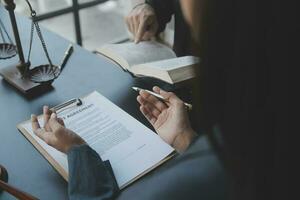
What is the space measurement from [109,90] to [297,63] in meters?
0.78

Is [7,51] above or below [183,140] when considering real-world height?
above

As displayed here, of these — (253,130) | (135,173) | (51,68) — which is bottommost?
(135,173)

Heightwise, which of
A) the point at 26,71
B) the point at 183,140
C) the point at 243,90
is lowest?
the point at 183,140

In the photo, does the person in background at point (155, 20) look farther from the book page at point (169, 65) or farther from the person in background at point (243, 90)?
the person in background at point (243, 90)

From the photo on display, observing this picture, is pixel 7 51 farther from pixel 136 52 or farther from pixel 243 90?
pixel 243 90

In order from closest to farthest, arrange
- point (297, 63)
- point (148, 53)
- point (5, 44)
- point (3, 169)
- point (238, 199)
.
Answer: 1. point (297, 63)
2. point (238, 199)
3. point (3, 169)
4. point (5, 44)
5. point (148, 53)

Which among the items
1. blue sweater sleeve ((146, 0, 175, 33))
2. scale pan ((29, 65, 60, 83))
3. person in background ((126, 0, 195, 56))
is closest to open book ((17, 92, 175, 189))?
scale pan ((29, 65, 60, 83))

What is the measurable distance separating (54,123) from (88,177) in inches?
7.1

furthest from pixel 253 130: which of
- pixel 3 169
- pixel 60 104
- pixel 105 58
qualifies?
pixel 105 58

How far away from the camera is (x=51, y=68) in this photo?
3.74 ft

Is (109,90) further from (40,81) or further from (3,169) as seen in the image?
(3,169)

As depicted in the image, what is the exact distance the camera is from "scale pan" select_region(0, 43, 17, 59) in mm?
1245

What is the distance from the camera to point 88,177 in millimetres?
788

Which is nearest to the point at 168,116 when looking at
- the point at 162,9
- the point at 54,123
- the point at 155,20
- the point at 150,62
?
the point at 54,123
